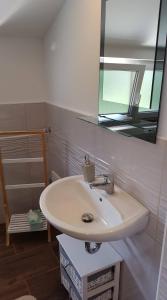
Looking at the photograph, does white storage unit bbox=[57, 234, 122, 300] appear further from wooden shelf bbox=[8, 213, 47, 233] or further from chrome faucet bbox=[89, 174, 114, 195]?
wooden shelf bbox=[8, 213, 47, 233]

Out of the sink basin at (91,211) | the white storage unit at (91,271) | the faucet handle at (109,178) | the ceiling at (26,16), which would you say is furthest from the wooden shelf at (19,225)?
the ceiling at (26,16)

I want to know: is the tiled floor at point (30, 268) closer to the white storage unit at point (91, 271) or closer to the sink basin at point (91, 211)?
the white storage unit at point (91, 271)

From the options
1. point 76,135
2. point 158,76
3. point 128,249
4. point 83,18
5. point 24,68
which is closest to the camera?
point 158,76

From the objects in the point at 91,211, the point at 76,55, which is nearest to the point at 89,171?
the point at 91,211

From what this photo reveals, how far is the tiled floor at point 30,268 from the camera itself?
1753mm

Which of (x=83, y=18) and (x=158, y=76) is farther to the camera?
(x=83, y=18)

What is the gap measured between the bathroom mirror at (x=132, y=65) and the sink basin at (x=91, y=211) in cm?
35

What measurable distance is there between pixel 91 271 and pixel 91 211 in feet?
→ 1.08

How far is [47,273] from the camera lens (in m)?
1.92

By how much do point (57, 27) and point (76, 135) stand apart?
2.94 ft

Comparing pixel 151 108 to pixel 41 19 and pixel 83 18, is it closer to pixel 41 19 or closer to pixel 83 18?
pixel 83 18

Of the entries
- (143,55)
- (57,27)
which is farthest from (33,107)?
(143,55)

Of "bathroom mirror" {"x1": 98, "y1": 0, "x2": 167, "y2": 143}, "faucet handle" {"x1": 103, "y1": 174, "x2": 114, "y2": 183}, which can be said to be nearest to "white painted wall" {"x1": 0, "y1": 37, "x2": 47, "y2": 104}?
"bathroom mirror" {"x1": 98, "y1": 0, "x2": 167, "y2": 143}

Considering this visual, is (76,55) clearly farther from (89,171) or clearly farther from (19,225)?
(19,225)
